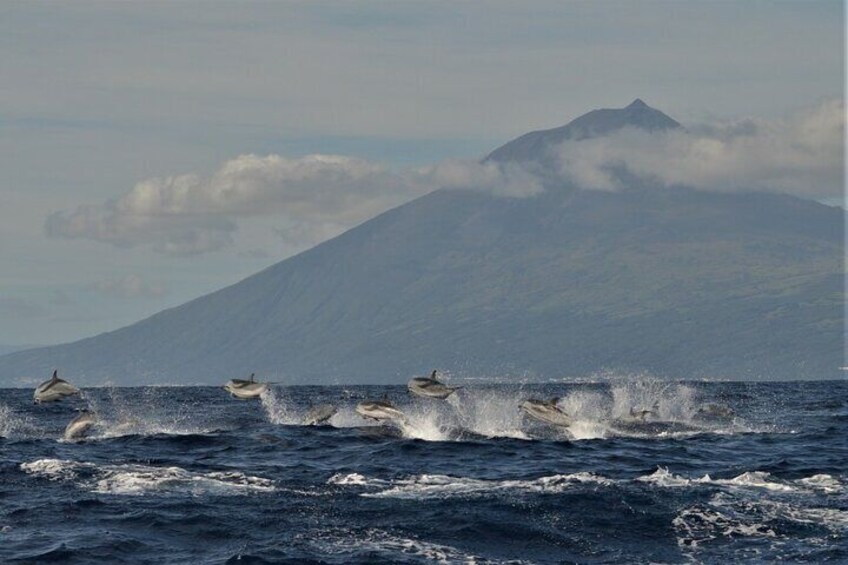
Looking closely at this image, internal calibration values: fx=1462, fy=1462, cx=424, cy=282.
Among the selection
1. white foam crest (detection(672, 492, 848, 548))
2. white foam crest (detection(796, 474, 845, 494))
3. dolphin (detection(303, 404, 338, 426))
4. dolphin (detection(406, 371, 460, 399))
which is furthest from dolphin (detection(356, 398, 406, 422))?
white foam crest (detection(672, 492, 848, 548))

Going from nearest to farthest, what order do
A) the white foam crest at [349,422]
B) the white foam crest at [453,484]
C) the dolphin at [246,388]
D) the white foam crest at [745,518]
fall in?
the white foam crest at [745,518], the white foam crest at [453,484], the dolphin at [246,388], the white foam crest at [349,422]

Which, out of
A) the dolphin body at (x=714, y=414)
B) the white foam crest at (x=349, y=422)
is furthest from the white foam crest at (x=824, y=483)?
the dolphin body at (x=714, y=414)

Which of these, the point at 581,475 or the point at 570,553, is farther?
the point at 581,475

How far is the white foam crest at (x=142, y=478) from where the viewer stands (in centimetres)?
4219

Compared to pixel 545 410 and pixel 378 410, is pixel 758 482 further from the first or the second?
pixel 378 410

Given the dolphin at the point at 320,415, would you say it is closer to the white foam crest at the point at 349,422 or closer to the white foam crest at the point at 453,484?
the white foam crest at the point at 349,422

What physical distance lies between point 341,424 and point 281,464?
860 inches

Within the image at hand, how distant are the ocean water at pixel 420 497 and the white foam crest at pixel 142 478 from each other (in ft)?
0.38

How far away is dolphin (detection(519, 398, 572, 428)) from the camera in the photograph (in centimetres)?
5697

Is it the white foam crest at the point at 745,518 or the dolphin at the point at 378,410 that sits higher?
the dolphin at the point at 378,410

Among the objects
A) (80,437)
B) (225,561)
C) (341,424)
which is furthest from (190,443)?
(225,561)

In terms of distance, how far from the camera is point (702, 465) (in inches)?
1978

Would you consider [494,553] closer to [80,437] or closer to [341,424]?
[80,437]

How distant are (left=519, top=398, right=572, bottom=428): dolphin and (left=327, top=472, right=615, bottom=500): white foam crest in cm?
1151
